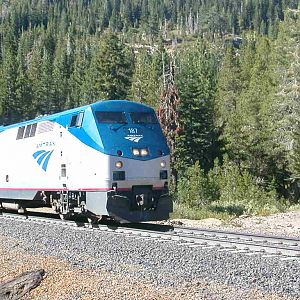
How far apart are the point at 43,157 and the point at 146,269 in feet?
32.1

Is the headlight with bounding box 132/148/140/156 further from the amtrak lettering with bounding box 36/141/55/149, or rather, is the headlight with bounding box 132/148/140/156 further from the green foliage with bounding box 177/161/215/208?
the green foliage with bounding box 177/161/215/208

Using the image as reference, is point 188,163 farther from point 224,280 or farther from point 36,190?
point 224,280

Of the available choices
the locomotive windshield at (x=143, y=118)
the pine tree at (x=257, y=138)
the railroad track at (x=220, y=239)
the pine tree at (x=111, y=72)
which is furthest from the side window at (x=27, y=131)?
the pine tree at (x=111, y=72)

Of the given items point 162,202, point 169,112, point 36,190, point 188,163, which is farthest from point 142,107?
point 188,163

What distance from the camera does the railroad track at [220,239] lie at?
11492 millimetres

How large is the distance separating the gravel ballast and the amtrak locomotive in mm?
1559

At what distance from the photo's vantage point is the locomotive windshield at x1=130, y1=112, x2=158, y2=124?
55.4ft

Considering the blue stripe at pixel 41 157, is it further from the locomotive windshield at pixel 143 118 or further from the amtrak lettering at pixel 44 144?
the locomotive windshield at pixel 143 118

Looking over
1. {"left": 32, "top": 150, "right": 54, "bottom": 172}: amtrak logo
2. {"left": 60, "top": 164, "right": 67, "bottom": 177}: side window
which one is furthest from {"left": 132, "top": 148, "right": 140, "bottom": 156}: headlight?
{"left": 32, "top": 150, "right": 54, "bottom": 172}: amtrak logo

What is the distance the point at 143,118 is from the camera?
1709 cm

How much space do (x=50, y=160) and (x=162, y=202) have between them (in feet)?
15.8

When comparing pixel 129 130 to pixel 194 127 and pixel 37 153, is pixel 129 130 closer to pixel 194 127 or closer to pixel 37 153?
pixel 37 153

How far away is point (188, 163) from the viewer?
50.5 m

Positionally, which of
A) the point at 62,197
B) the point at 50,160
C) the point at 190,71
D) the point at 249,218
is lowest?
the point at 249,218
